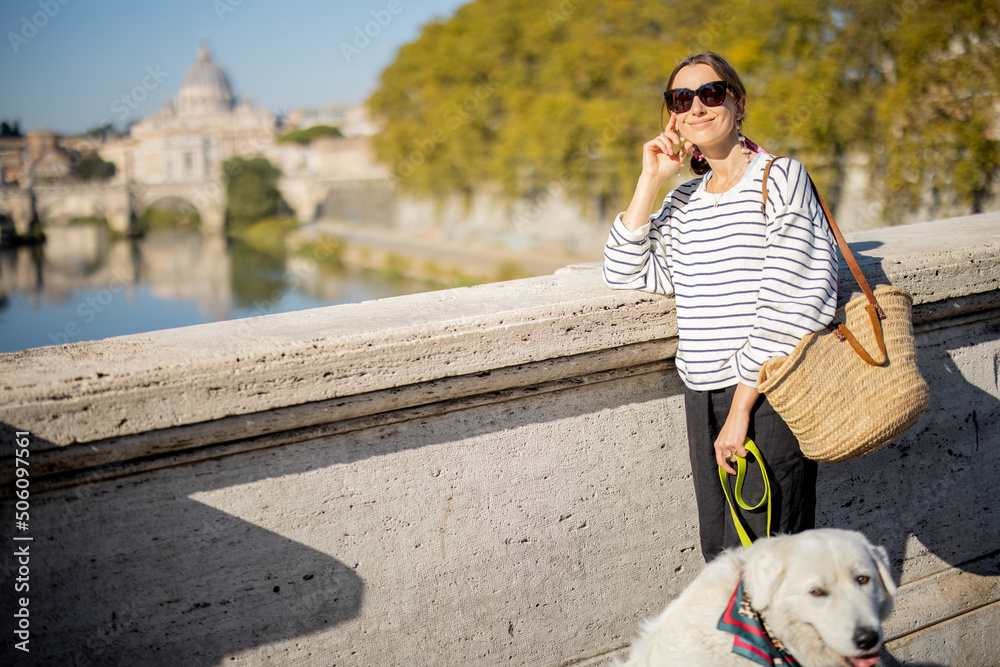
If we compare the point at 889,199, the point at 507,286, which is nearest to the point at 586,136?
the point at 889,199

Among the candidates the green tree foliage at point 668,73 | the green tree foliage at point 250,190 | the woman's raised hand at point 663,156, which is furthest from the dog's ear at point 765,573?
the green tree foliage at point 250,190

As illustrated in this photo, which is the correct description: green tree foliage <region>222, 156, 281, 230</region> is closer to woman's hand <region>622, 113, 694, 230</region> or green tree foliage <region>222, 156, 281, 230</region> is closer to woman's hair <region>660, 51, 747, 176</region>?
woman's hand <region>622, 113, 694, 230</region>

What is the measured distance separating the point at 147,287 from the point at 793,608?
39486 millimetres

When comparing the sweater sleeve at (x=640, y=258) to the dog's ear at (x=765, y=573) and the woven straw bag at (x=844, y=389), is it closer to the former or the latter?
the woven straw bag at (x=844, y=389)

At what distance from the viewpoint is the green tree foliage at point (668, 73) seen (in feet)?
46.6

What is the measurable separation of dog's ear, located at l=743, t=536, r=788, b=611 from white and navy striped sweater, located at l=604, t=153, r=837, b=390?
335 mm

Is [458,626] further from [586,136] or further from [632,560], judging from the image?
[586,136]

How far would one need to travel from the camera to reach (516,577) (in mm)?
1772

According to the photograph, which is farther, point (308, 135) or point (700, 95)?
point (308, 135)

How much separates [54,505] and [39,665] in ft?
0.97

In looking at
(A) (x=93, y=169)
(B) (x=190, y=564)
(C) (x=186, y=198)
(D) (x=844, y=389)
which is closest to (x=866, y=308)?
(D) (x=844, y=389)

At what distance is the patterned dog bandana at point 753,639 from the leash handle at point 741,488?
10.5 inches

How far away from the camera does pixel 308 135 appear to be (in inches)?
3174

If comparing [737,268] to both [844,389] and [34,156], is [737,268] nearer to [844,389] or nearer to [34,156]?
[844,389]
